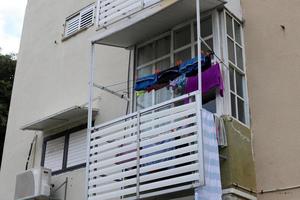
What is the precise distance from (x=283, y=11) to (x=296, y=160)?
278 centimetres

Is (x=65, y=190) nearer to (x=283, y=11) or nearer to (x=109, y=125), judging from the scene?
(x=109, y=125)

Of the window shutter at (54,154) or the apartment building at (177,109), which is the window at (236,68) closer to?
the apartment building at (177,109)

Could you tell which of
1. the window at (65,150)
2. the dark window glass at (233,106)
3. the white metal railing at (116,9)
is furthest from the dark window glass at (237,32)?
the window at (65,150)

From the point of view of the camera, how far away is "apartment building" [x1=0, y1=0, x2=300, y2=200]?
8.21 m

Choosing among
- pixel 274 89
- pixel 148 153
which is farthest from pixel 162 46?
pixel 148 153

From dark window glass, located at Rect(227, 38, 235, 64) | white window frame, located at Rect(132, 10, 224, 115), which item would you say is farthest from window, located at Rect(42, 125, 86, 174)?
dark window glass, located at Rect(227, 38, 235, 64)

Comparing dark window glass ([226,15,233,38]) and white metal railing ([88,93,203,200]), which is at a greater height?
dark window glass ([226,15,233,38])

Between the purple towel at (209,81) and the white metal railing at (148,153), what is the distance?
29 centimetres

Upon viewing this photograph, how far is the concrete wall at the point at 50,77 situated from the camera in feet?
38.0

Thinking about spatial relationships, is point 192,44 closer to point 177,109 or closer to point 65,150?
point 177,109

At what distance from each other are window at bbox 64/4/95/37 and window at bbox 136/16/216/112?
2843mm

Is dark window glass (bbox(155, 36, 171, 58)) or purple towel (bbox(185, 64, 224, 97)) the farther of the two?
dark window glass (bbox(155, 36, 171, 58))

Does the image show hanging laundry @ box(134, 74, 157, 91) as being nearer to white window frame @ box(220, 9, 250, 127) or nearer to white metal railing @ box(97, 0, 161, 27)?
white metal railing @ box(97, 0, 161, 27)

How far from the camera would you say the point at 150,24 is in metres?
9.88
